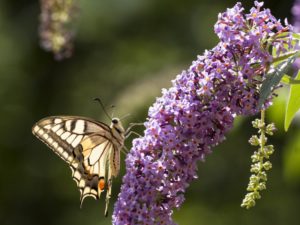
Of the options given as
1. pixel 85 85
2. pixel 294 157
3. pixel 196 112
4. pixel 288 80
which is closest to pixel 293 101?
pixel 288 80

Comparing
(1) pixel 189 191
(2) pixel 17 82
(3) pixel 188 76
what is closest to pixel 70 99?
(2) pixel 17 82

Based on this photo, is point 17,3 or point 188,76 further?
point 17,3

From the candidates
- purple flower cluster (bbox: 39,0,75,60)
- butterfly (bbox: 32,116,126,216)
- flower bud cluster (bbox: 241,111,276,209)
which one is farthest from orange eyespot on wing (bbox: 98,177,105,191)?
flower bud cluster (bbox: 241,111,276,209)

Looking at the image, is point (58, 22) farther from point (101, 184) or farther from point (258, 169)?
A: point (258, 169)

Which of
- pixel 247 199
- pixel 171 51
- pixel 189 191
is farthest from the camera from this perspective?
pixel 171 51

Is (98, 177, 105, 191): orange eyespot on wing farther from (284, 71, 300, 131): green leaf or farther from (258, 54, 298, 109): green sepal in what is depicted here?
(258, 54, 298, 109): green sepal

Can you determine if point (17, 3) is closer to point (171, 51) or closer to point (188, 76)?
point (171, 51)

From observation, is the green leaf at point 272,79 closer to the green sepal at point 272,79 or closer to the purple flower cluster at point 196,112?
the green sepal at point 272,79
